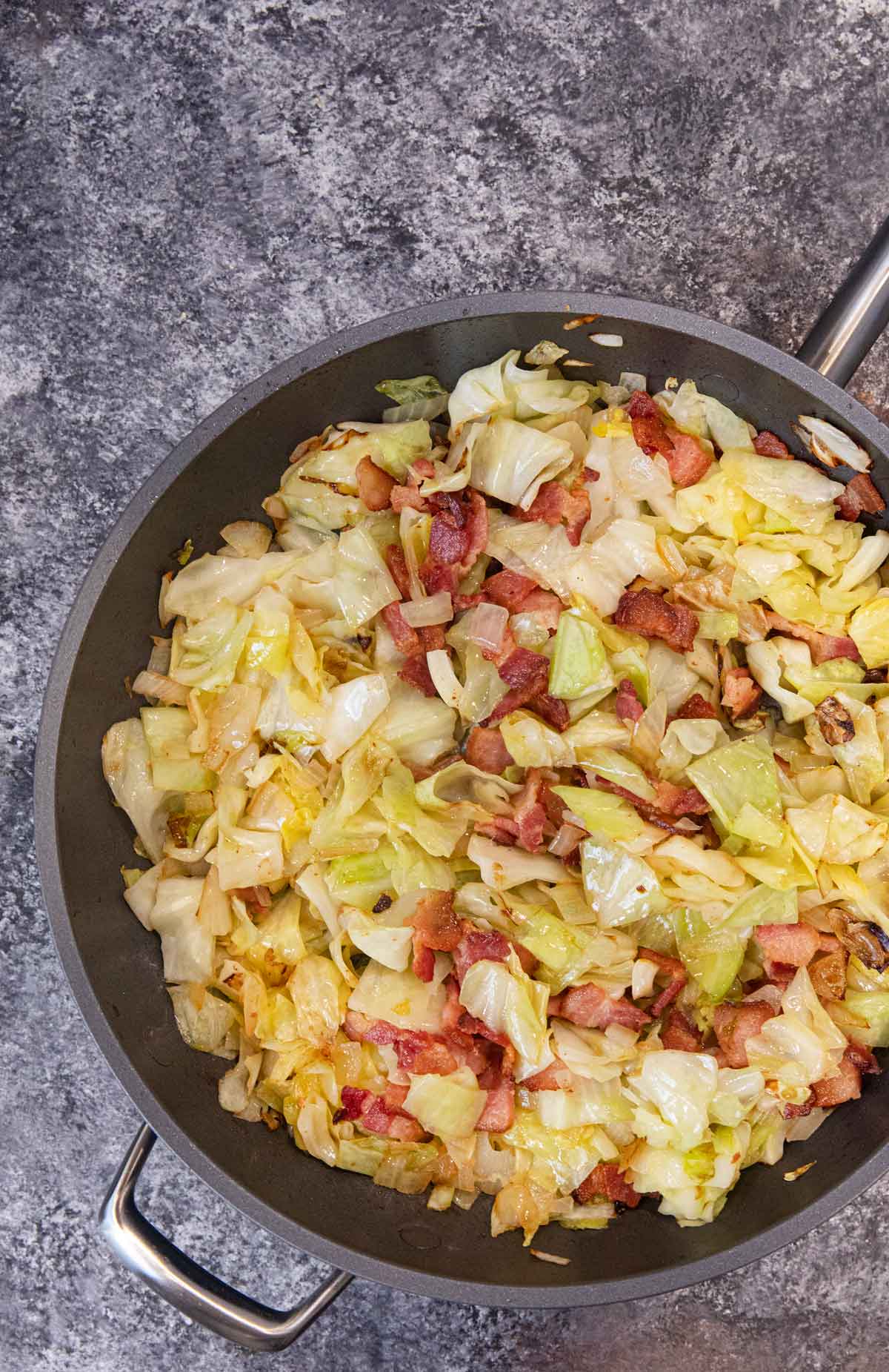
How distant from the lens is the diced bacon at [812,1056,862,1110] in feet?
5.73

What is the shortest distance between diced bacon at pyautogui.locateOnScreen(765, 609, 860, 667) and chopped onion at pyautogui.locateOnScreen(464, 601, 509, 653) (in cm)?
49

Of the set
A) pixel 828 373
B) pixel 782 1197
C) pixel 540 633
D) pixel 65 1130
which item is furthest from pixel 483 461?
pixel 65 1130

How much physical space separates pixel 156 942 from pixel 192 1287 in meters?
0.57

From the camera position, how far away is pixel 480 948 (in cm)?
170

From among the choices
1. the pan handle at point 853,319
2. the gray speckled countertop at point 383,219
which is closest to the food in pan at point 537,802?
the pan handle at point 853,319

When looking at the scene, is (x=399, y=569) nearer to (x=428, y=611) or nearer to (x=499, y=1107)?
(x=428, y=611)

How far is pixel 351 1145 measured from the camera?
5.86 feet

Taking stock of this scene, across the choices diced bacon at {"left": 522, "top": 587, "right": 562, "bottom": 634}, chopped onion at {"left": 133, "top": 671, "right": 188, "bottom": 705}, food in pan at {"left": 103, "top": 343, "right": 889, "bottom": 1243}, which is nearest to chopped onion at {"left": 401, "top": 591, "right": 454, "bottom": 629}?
food in pan at {"left": 103, "top": 343, "right": 889, "bottom": 1243}

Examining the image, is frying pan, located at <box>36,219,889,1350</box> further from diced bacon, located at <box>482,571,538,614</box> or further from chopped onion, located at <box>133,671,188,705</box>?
diced bacon, located at <box>482,571,538,614</box>

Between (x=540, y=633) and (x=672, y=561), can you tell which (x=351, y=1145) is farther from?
(x=672, y=561)

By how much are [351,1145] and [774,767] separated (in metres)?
1.00

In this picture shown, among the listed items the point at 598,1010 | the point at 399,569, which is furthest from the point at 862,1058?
the point at 399,569

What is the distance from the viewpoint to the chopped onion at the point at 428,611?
5.82ft

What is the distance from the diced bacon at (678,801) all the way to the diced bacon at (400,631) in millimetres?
487
